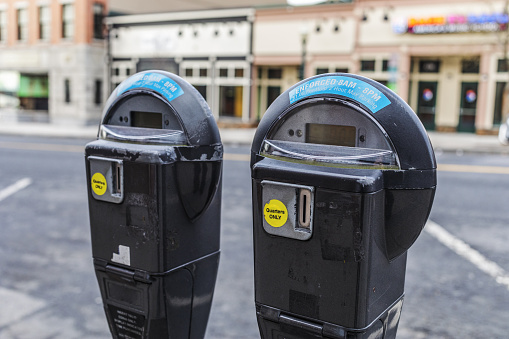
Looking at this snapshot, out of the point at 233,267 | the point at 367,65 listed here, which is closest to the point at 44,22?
the point at 367,65

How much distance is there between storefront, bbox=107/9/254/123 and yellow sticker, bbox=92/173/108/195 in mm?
18494

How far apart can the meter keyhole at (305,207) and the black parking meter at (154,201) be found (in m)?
0.57

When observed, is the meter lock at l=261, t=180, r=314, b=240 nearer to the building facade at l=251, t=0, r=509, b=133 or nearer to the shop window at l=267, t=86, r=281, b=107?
the building facade at l=251, t=0, r=509, b=133

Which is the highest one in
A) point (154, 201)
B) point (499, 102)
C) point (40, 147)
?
point (499, 102)

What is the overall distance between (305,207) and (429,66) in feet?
58.5

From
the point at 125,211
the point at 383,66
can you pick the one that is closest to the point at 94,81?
the point at 383,66

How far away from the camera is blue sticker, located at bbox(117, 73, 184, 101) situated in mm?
1944

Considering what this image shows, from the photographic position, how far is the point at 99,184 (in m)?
1.95

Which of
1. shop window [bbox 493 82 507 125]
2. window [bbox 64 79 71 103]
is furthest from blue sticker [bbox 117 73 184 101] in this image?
window [bbox 64 79 71 103]

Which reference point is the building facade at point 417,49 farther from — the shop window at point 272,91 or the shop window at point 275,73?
the shop window at point 272,91

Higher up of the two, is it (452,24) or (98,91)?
(452,24)

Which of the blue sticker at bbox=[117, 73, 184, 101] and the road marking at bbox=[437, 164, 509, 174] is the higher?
the blue sticker at bbox=[117, 73, 184, 101]

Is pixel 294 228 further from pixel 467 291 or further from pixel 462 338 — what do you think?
pixel 467 291

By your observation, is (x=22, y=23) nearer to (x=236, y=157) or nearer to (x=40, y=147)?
(x=40, y=147)
